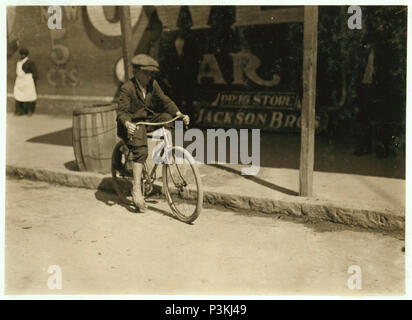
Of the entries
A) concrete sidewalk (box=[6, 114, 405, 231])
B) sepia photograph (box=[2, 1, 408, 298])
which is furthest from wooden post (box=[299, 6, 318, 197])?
concrete sidewalk (box=[6, 114, 405, 231])

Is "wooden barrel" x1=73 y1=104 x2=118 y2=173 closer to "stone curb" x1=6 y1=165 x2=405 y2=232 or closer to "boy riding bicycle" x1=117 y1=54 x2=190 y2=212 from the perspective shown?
"stone curb" x1=6 y1=165 x2=405 y2=232

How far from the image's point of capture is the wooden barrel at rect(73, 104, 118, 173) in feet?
22.9

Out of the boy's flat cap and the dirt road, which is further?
the boy's flat cap

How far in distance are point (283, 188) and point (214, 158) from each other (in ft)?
6.07

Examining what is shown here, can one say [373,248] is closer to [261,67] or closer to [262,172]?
[262,172]

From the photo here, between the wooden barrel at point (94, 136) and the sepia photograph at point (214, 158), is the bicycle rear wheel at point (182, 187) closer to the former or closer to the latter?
the sepia photograph at point (214, 158)

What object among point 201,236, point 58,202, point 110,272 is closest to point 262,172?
point 201,236

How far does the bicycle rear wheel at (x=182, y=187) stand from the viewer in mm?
5270

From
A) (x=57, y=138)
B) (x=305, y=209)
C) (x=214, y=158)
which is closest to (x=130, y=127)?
(x=305, y=209)

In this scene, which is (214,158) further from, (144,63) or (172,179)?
(144,63)

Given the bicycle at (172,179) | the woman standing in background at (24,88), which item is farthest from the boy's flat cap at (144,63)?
the woman standing in background at (24,88)

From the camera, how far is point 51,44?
1311 cm

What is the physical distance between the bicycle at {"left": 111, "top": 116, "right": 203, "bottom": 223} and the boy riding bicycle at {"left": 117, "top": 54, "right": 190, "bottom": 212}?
0.14 meters

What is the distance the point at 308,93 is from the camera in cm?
561
